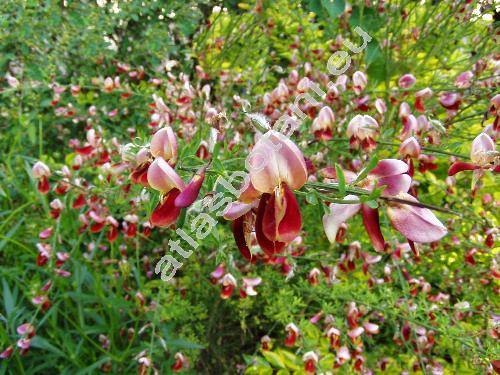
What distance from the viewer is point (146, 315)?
1621 mm

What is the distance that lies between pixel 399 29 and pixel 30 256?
1.81m

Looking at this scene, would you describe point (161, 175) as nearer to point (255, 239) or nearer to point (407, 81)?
point (255, 239)

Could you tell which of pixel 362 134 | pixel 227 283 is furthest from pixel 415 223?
pixel 227 283

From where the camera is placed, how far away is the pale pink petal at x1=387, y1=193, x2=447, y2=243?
1.71ft

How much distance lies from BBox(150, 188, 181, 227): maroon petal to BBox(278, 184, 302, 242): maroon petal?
154mm

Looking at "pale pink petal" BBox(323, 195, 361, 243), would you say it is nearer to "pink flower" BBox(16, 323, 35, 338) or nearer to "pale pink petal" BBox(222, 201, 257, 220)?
"pale pink petal" BBox(222, 201, 257, 220)

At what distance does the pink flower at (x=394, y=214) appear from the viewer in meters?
0.53

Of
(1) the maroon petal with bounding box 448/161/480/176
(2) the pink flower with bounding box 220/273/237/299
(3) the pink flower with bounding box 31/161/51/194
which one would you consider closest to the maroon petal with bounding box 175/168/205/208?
(1) the maroon petal with bounding box 448/161/480/176

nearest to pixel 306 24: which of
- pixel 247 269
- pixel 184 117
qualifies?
pixel 184 117

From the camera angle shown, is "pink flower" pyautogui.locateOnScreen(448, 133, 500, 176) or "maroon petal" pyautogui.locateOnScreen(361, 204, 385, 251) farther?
"pink flower" pyautogui.locateOnScreen(448, 133, 500, 176)

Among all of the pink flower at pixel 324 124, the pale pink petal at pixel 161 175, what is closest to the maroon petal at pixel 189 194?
the pale pink petal at pixel 161 175

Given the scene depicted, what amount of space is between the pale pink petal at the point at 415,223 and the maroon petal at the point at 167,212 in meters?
0.26

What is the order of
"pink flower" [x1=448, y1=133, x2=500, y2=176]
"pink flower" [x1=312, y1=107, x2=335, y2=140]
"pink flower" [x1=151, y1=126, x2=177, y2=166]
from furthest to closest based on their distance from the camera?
1. "pink flower" [x1=312, y1=107, x2=335, y2=140]
2. "pink flower" [x1=448, y1=133, x2=500, y2=176]
3. "pink flower" [x1=151, y1=126, x2=177, y2=166]

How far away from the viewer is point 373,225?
554mm
